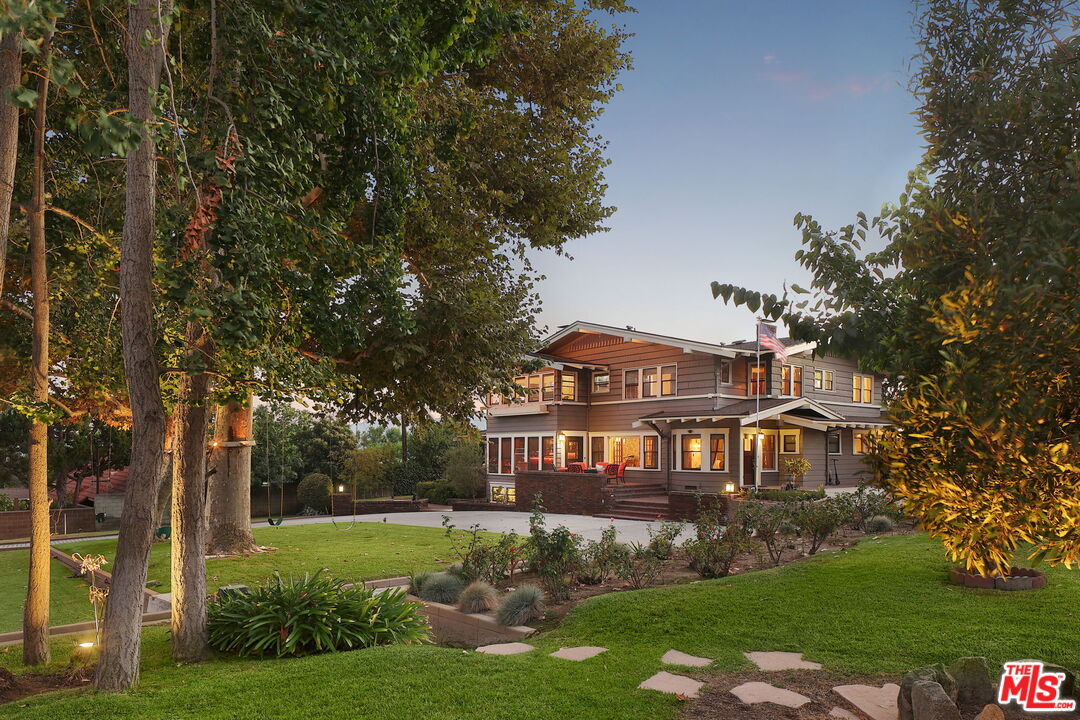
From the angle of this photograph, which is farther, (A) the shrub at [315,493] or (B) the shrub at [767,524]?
(A) the shrub at [315,493]

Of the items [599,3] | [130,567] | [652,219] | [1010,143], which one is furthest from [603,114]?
[652,219]

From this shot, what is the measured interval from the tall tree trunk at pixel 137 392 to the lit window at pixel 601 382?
24.8 metres

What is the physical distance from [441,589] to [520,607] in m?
1.63

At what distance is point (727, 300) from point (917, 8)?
2.31 meters

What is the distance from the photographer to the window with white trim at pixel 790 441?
27.3 metres

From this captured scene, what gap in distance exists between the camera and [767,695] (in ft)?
18.2

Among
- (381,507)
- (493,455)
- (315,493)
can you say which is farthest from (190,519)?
(315,493)

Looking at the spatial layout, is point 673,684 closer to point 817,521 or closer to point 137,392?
point 137,392

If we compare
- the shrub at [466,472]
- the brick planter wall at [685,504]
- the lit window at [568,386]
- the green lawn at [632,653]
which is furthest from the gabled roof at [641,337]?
the green lawn at [632,653]

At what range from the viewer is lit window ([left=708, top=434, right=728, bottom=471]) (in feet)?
85.1

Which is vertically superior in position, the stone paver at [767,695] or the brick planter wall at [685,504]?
the stone paver at [767,695]

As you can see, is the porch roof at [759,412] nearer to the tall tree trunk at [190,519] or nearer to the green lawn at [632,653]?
the green lawn at [632,653]

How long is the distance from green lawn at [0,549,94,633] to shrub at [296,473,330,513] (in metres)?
17.2

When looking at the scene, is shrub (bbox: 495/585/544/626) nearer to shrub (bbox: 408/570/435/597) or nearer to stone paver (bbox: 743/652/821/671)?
shrub (bbox: 408/570/435/597)
